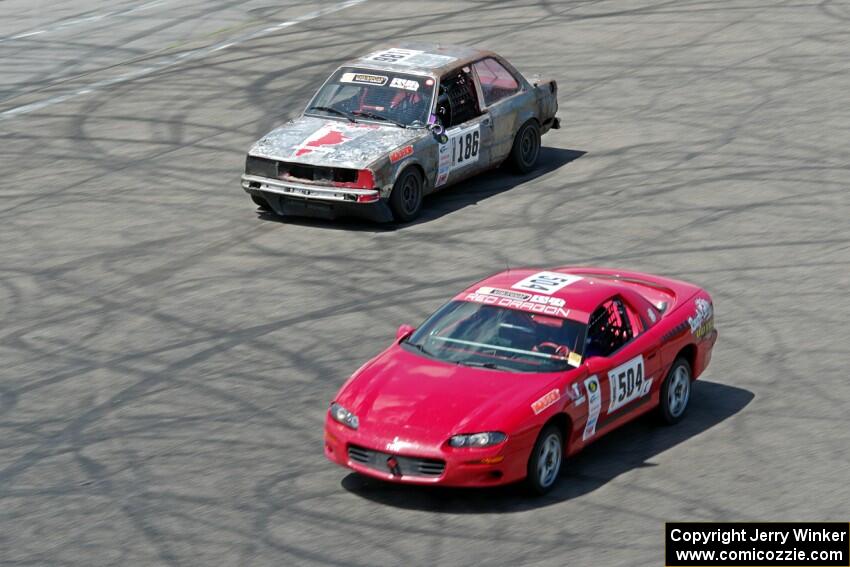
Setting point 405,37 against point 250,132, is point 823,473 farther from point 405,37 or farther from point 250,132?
point 405,37

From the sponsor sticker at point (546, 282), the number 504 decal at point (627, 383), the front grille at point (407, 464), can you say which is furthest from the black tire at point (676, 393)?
the front grille at point (407, 464)

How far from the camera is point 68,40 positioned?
25047 millimetres

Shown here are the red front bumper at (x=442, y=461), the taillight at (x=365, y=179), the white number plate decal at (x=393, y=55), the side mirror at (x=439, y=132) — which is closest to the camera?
the red front bumper at (x=442, y=461)

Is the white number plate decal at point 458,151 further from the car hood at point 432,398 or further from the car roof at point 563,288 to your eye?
the car hood at point 432,398

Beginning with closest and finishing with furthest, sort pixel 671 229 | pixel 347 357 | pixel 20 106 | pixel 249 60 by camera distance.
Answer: pixel 347 357
pixel 671 229
pixel 20 106
pixel 249 60

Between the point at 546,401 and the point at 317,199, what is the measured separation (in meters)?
6.41

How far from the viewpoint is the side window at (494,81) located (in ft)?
56.3

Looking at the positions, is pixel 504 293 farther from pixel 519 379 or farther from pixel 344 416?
pixel 344 416

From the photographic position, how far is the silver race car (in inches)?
611

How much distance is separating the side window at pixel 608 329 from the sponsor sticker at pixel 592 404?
0.23 metres

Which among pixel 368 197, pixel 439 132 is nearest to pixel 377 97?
pixel 439 132

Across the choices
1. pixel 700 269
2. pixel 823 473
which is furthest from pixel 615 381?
pixel 700 269

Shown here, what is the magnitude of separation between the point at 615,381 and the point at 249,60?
14079 millimetres

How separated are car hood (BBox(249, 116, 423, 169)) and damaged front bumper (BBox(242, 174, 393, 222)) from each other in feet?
0.88
